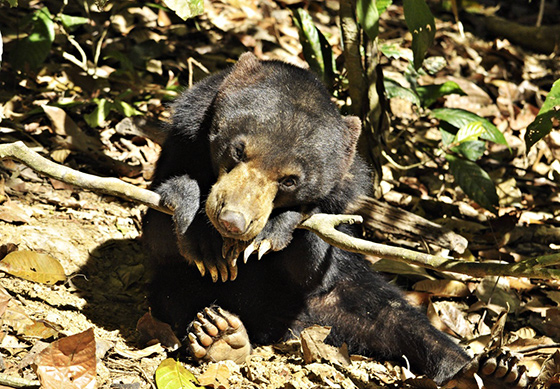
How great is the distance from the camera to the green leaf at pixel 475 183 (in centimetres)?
611

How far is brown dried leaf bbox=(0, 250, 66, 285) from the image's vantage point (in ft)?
15.2

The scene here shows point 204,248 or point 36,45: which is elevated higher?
point 36,45

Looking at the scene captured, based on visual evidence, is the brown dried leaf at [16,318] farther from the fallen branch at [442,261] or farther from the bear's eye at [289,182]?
the fallen branch at [442,261]

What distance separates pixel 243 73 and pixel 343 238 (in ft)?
4.98

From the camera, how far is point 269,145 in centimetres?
→ 412

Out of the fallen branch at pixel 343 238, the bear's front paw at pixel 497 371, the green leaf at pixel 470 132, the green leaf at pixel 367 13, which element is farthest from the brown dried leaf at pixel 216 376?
the green leaf at pixel 470 132

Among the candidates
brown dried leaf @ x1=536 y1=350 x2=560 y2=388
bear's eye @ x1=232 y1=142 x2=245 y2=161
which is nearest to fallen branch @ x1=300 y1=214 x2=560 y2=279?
bear's eye @ x1=232 y1=142 x2=245 y2=161

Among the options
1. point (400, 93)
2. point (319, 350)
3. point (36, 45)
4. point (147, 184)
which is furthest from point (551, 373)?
point (36, 45)

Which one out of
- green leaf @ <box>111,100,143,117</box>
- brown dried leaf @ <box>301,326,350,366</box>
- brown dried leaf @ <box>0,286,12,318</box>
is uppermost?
green leaf @ <box>111,100,143,117</box>

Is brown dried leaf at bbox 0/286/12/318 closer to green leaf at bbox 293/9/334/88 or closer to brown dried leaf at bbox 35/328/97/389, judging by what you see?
brown dried leaf at bbox 35/328/97/389

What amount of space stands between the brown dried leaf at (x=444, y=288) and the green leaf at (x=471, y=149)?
4.04 ft

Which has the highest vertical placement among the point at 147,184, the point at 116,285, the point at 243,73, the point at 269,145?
the point at 243,73

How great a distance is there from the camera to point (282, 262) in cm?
487

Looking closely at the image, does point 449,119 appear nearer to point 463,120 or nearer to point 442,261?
point 463,120
